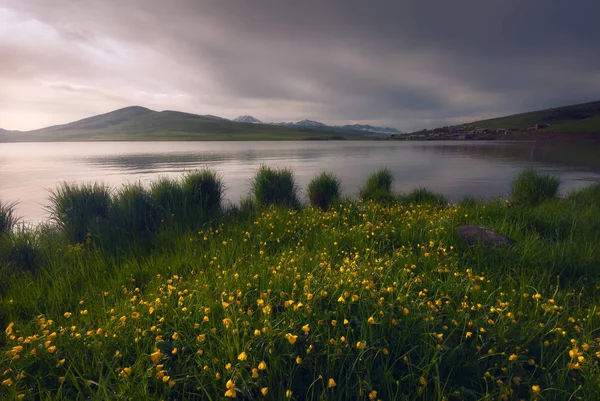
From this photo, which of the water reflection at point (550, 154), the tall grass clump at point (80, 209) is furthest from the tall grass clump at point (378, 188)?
the water reflection at point (550, 154)

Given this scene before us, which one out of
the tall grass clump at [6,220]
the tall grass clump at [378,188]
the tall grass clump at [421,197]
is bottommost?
the tall grass clump at [421,197]

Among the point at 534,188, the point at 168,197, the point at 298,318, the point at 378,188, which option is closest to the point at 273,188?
the point at 168,197

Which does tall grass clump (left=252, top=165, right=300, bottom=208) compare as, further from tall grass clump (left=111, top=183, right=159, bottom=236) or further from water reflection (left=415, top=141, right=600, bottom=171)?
water reflection (left=415, top=141, right=600, bottom=171)

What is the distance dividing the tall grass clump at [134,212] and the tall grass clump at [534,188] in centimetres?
1172

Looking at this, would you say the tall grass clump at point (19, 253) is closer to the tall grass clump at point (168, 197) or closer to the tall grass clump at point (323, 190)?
the tall grass clump at point (168, 197)

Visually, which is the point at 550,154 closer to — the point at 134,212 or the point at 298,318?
the point at 134,212

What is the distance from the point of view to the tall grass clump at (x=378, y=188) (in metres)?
12.4

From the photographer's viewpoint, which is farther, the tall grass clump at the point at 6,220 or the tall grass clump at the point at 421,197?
the tall grass clump at the point at 421,197

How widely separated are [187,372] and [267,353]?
67cm

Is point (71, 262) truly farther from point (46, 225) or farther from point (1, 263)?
point (46, 225)

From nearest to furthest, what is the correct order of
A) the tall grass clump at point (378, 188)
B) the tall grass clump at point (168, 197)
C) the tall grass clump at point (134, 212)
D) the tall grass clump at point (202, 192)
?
1. the tall grass clump at point (134, 212)
2. the tall grass clump at point (168, 197)
3. the tall grass clump at point (202, 192)
4. the tall grass clump at point (378, 188)

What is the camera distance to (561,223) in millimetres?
6980

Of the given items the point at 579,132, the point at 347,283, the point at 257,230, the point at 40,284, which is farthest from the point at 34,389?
the point at 579,132

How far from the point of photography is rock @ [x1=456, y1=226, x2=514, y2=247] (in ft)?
17.5
